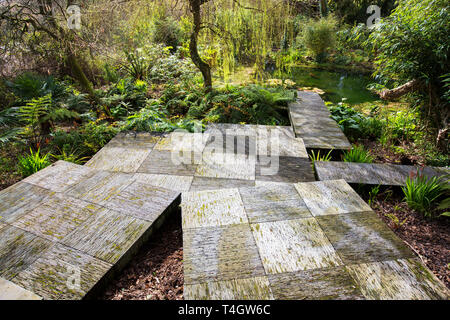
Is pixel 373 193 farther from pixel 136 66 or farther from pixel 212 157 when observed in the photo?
pixel 136 66

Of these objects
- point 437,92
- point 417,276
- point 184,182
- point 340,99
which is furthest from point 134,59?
point 417,276

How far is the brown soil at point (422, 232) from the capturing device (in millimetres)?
1844

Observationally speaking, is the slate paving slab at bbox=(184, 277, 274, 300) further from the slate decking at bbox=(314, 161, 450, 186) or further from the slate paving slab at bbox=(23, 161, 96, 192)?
the slate paving slab at bbox=(23, 161, 96, 192)

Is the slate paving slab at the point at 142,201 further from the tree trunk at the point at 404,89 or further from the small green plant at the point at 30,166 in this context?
the tree trunk at the point at 404,89

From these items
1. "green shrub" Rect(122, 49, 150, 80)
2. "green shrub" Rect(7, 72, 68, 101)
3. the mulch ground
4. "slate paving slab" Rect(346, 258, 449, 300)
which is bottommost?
the mulch ground

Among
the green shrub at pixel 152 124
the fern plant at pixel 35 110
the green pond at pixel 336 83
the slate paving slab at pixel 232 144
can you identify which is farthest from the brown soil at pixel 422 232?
the green pond at pixel 336 83

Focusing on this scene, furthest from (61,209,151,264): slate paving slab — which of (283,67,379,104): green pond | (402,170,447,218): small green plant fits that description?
(283,67,379,104): green pond

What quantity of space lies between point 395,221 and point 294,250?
118 cm

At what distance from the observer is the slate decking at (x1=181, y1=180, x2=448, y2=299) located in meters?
1.42

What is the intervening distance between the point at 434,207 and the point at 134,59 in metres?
6.68

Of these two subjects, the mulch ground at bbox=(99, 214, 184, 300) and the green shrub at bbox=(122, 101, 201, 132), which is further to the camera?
the green shrub at bbox=(122, 101, 201, 132)

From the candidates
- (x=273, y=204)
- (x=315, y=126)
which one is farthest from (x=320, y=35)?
(x=273, y=204)
